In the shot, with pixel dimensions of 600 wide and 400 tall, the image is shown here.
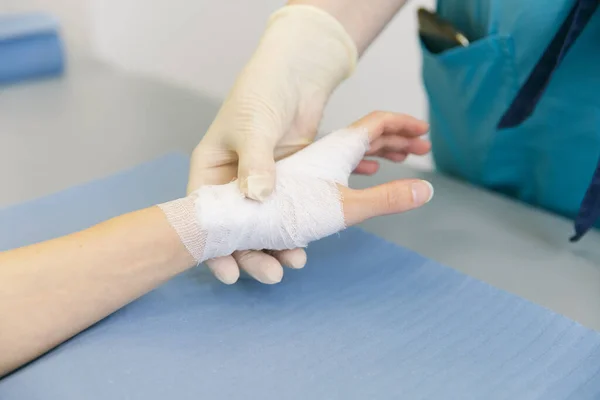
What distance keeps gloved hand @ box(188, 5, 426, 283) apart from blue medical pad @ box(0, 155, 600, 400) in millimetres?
42

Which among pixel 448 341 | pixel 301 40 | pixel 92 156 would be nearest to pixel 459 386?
pixel 448 341

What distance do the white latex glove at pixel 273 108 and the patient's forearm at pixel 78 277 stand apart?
72 mm

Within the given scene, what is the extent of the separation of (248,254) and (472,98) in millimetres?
410

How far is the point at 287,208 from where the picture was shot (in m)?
0.72

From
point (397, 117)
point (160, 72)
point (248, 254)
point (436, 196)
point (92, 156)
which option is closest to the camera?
point (248, 254)

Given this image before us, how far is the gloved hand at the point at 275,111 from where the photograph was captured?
74 cm

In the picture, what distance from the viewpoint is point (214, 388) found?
0.60 m

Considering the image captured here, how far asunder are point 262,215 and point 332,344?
159 millimetres

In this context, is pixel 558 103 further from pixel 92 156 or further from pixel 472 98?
pixel 92 156

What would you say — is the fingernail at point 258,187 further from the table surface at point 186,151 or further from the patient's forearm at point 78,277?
the table surface at point 186,151

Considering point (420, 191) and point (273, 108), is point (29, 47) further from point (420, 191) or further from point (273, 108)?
point (420, 191)

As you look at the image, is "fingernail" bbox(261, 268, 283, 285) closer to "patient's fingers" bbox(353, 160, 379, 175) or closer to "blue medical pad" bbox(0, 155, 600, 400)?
"blue medical pad" bbox(0, 155, 600, 400)

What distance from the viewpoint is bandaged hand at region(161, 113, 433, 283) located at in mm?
696

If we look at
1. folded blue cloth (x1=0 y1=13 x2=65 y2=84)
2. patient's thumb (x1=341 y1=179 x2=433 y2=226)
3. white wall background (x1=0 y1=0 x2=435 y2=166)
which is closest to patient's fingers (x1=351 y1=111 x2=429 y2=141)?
patient's thumb (x1=341 y1=179 x2=433 y2=226)
